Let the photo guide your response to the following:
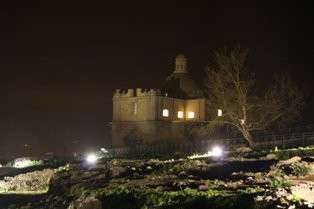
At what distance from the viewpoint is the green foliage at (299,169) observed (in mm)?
29502

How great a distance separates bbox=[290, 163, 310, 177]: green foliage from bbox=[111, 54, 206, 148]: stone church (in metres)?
40.5

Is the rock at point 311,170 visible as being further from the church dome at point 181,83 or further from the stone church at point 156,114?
the church dome at point 181,83

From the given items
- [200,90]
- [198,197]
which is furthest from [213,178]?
[200,90]

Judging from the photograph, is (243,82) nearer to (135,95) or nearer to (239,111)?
(239,111)

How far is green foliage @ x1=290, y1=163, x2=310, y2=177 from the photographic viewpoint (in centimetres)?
2950

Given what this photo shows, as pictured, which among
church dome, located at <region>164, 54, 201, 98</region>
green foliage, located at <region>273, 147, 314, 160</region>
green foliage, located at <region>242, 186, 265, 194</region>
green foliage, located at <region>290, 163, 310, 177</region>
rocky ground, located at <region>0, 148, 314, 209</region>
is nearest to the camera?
rocky ground, located at <region>0, 148, 314, 209</region>

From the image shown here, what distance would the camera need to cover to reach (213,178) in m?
31.1

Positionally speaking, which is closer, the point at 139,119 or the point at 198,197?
the point at 198,197

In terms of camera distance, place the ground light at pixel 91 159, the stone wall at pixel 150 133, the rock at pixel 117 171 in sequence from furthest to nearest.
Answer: the stone wall at pixel 150 133, the ground light at pixel 91 159, the rock at pixel 117 171

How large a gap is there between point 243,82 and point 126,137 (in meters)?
24.2

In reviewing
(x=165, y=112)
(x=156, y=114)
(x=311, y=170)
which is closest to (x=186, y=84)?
(x=165, y=112)

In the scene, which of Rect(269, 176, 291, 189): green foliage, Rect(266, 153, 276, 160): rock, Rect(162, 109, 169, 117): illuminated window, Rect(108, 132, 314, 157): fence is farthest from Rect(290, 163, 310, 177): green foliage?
Rect(162, 109, 169, 117): illuminated window

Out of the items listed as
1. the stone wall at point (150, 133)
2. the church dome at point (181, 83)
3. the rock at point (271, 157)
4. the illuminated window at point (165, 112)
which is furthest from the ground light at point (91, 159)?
the church dome at point (181, 83)

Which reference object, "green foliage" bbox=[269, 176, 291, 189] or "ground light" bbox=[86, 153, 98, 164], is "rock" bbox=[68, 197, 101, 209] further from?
"ground light" bbox=[86, 153, 98, 164]
